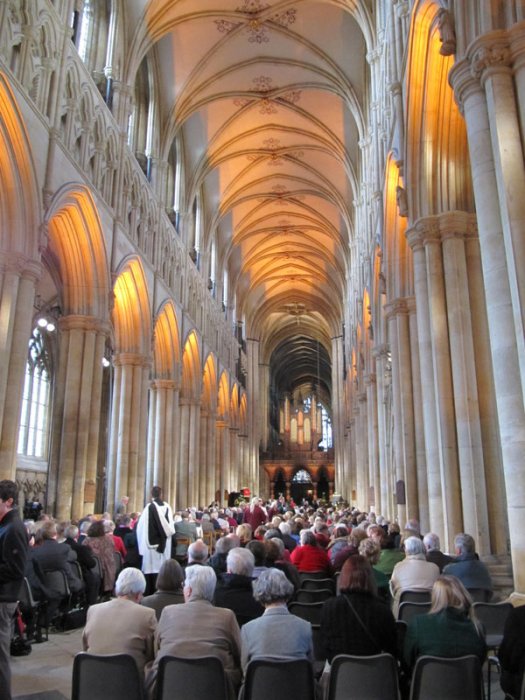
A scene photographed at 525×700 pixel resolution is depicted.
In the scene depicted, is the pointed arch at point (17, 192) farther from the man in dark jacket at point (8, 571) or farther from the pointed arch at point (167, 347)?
the pointed arch at point (167, 347)

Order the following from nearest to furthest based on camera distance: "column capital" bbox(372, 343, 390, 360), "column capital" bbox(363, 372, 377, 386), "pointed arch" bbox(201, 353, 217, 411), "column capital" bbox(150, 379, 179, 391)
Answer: "column capital" bbox(372, 343, 390, 360), "column capital" bbox(363, 372, 377, 386), "column capital" bbox(150, 379, 179, 391), "pointed arch" bbox(201, 353, 217, 411)

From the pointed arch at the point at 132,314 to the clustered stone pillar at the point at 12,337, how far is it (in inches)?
249

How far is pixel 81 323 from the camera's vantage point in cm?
1383

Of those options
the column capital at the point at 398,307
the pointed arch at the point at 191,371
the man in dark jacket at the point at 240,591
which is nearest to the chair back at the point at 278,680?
the man in dark jacket at the point at 240,591

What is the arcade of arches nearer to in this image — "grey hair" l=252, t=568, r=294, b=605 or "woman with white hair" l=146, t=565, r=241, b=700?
"grey hair" l=252, t=568, r=294, b=605

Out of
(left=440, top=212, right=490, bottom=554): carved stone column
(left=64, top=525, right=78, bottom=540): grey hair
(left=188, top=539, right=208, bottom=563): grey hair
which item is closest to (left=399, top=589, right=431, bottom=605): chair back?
(left=188, top=539, right=208, bottom=563): grey hair

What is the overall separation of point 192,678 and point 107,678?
1.43 feet

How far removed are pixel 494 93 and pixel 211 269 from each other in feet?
75.9

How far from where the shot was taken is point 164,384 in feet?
67.8

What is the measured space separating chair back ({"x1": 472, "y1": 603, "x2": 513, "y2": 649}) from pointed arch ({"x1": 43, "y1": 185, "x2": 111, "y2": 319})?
11.1m

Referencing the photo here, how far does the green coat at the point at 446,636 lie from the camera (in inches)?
131

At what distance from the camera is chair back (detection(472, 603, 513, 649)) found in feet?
14.8

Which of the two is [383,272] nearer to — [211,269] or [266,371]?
[211,269]

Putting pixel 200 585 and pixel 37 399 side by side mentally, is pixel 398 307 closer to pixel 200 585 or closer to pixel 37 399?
pixel 200 585
